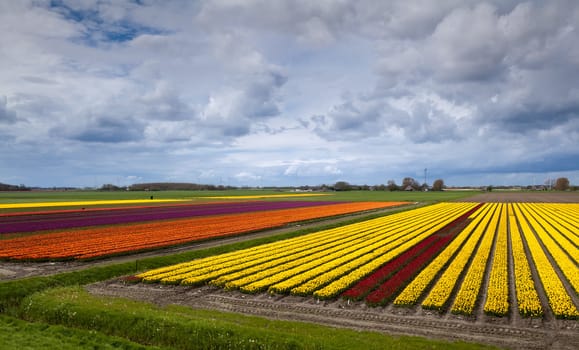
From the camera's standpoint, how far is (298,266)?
76.3 ft

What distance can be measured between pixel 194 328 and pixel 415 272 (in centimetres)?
1267

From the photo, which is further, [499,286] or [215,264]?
[215,264]

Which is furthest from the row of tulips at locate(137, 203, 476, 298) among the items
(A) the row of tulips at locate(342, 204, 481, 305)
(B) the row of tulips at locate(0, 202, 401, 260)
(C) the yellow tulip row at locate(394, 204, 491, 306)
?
(B) the row of tulips at locate(0, 202, 401, 260)

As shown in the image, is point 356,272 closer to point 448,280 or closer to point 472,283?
point 448,280

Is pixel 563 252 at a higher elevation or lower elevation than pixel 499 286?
higher

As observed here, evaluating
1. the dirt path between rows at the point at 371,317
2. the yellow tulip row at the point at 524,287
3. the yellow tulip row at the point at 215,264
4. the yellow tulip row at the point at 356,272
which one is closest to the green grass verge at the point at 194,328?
the dirt path between rows at the point at 371,317

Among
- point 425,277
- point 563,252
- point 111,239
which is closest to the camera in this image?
point 425,277

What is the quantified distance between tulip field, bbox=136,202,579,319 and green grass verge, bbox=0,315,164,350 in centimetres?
621

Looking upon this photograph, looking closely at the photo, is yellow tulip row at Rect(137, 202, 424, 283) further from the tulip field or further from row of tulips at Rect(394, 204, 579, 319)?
row of tulips at Rect(394, 204, 579, 319)

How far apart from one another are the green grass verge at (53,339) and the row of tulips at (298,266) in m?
6.22

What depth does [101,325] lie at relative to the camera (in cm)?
1484

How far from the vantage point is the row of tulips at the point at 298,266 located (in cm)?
1923

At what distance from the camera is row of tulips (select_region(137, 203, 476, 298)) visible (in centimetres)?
1923

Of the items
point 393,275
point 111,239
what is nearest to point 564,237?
point 393,275
